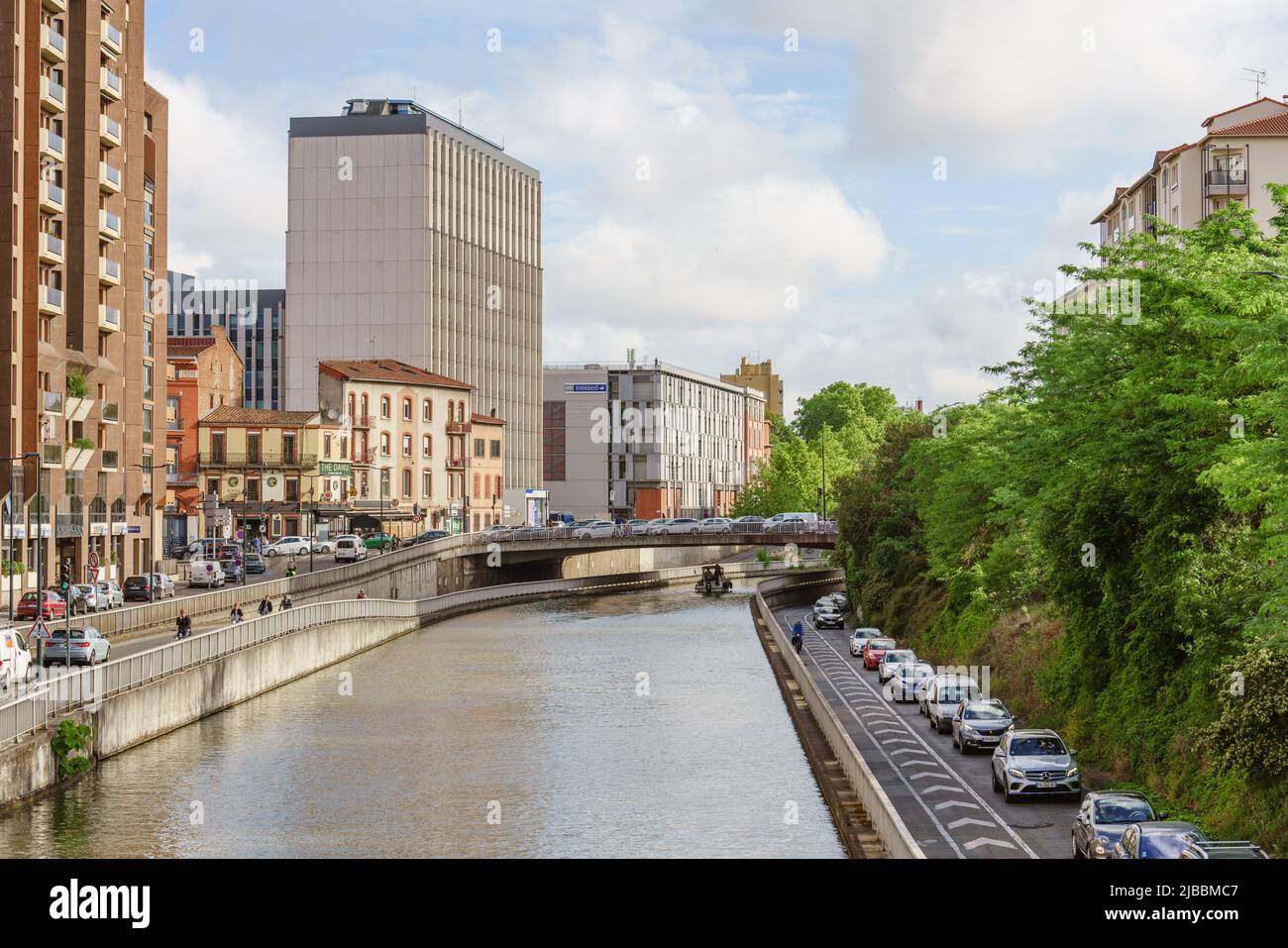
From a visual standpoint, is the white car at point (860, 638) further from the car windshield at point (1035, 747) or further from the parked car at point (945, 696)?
the car windshield at point (1035, 747)

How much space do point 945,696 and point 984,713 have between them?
457cm

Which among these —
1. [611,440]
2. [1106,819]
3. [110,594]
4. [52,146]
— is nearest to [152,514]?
[52,146]

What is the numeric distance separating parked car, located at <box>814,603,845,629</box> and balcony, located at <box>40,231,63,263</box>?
4625 cm

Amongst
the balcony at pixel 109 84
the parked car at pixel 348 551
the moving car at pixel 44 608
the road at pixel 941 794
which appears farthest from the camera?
the parked car at pixel 348 551

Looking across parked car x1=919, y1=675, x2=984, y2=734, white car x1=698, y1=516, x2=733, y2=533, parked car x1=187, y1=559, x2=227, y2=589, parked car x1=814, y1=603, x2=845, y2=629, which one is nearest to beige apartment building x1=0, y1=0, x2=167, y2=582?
parked car x1=187, y1=559, x2=227, y2=589

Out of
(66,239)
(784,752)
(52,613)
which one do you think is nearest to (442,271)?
(66,239)

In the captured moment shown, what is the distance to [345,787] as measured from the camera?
131 feet

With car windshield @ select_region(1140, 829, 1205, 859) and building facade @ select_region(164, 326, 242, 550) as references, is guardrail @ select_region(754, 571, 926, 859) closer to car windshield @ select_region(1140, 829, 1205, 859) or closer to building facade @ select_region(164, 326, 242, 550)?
car windshield @ select_region(1140, 829, 1205, 859)

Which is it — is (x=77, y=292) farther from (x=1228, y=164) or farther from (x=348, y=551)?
(x=1228, y=164)

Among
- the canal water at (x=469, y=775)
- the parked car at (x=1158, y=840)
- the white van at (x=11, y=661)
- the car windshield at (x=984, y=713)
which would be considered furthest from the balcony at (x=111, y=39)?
the parked car at (x=1158, y=840)

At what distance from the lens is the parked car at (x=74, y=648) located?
166ft

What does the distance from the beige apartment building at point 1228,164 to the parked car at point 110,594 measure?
55167mm

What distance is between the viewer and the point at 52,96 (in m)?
78.8
